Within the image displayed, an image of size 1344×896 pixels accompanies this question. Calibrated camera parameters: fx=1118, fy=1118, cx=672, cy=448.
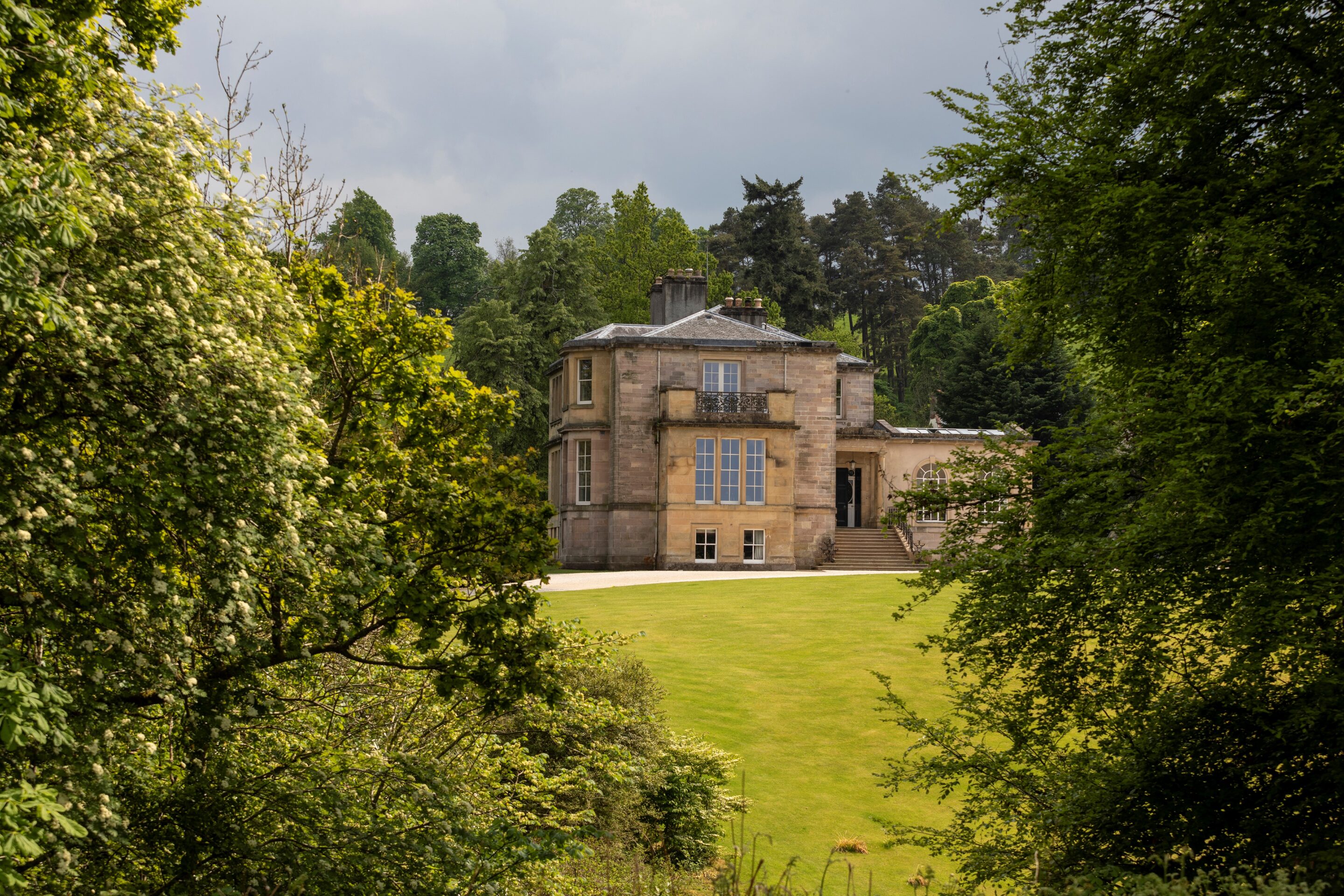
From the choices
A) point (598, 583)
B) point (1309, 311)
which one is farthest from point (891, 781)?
point (598, 583)

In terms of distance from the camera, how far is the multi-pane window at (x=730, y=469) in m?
37.9

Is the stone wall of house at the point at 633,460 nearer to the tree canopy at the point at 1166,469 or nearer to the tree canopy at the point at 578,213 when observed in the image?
the tree canopy at the point at 1166,469

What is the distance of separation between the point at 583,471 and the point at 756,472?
6.26 m

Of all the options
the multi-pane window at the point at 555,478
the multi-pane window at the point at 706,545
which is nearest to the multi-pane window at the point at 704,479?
the multi-pane window at the point at 706,545

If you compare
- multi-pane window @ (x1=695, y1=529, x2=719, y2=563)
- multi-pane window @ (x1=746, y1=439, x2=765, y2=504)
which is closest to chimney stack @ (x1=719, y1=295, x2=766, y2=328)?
multi-pane window @ (x1=746, y1=439, x2=765, y2=504)

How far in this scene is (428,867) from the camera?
7.41 meters

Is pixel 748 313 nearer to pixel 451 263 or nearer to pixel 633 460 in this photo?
pixel 633 460

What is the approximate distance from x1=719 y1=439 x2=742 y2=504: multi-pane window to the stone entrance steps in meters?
4.03

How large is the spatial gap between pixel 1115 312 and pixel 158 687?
29.3 feet

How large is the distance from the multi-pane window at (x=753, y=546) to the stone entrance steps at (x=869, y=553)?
220 centimetres

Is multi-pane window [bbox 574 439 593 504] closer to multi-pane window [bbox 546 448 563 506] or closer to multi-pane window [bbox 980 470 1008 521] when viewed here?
multi-pane window [bbox 546 448 563 506]

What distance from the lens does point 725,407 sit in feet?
126

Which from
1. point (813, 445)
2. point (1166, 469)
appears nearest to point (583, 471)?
point (813, 445)

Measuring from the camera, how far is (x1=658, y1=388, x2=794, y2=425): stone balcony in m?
37.6
